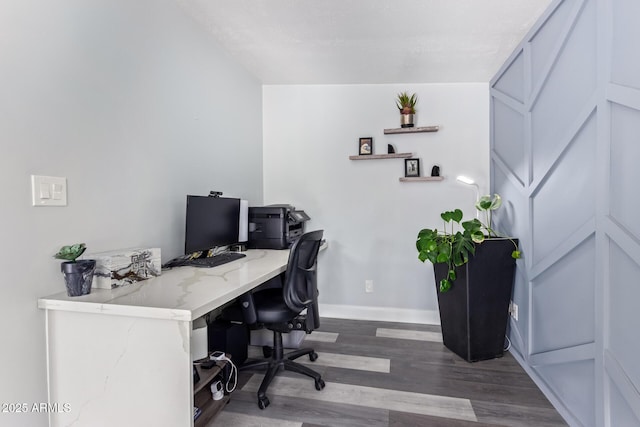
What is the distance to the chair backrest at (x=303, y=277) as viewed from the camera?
5.65 ft

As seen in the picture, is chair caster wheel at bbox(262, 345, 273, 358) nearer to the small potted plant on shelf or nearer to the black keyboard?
the black keyboard

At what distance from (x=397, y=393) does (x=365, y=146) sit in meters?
2.11

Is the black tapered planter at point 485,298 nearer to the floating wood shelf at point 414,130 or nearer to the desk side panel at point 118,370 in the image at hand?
the floating wood shelf at point 414,130

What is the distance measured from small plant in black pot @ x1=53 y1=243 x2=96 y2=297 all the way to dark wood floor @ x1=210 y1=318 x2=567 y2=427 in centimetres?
99

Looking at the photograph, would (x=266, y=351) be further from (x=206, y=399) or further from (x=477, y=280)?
(x=477, y=280)

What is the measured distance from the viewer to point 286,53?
244 cm

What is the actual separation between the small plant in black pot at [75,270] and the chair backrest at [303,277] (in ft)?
3.03

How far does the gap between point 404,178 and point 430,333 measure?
4.77 ft

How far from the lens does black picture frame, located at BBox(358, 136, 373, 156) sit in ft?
9.57

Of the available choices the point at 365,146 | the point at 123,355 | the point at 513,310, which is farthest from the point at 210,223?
the point at 513,310

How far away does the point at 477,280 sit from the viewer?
2113 millimetres

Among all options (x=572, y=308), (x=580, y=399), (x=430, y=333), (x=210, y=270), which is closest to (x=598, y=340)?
(x=572, y=308)

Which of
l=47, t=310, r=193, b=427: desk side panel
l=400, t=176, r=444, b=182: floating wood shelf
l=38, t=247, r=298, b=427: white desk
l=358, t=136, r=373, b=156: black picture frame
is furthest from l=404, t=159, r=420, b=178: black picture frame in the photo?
l=47, t=310, r=193, b=427: desk side panel

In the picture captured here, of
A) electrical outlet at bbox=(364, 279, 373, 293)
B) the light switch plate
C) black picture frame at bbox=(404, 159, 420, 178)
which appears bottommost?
electrical outlet at bbox=(364, 279, 373, 293)
